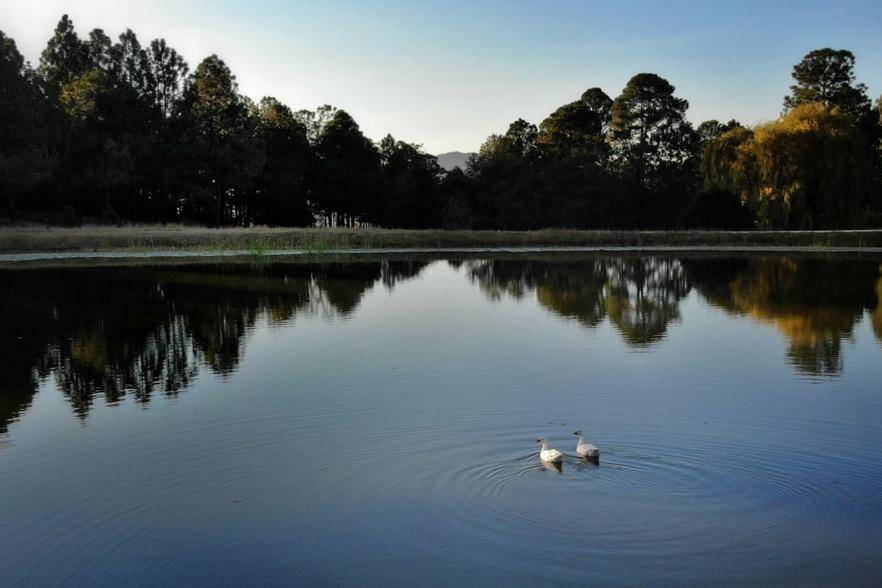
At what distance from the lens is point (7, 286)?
102 ft

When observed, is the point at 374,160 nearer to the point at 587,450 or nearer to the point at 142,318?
the point at 142,318

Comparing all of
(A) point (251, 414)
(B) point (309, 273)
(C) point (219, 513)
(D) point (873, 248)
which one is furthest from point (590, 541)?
(D) point (873, 248)

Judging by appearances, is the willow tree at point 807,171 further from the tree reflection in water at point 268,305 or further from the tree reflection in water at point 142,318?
the tree reflection in water at point 142,318

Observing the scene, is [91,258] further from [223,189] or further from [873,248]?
[873,248]

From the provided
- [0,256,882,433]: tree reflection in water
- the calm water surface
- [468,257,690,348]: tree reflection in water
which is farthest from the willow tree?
the calm water surface

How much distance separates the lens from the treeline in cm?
5997

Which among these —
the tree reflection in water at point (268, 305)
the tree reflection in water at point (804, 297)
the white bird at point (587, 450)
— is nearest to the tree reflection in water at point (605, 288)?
the tree reflection in water at point (268, 305)

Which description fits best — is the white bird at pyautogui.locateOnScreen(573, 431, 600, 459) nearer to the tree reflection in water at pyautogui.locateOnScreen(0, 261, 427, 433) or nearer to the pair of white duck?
the pair of white duck

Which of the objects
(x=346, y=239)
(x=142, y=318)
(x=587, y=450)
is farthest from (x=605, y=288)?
(x=346, y=239)

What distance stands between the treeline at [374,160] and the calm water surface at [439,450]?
41490mm

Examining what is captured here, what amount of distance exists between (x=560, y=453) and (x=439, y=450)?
145 centimetres

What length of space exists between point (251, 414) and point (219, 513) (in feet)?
11.9

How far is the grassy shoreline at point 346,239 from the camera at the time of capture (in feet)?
168

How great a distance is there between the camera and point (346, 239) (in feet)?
186
